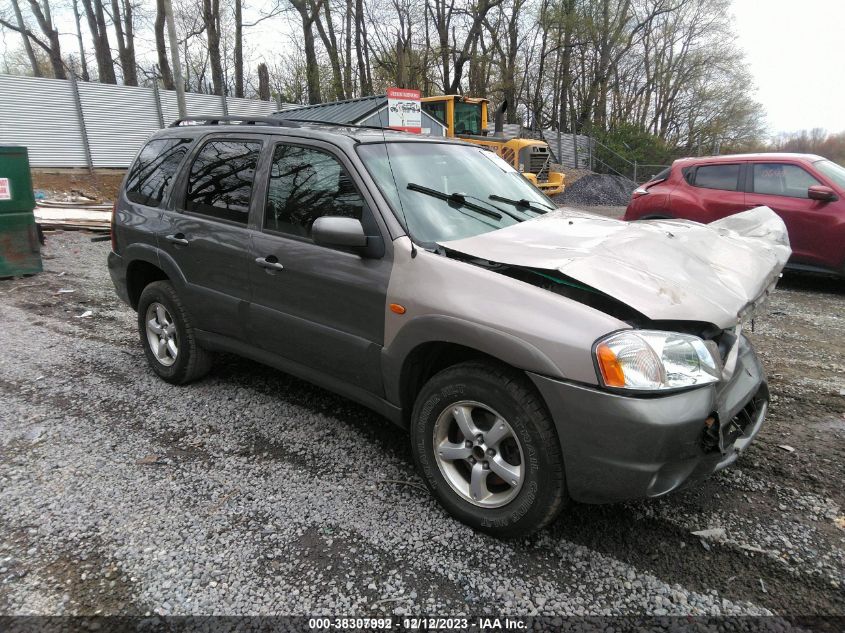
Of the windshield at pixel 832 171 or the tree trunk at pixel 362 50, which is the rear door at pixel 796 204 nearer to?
the windshield at pixel 832 171

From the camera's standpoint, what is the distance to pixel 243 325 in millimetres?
3623

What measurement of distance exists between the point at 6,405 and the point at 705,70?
4456cm

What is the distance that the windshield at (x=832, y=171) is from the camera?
23.1ft

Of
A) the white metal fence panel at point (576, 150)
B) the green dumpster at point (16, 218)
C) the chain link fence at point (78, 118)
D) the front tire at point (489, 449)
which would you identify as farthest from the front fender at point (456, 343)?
the white metal fence panel at point (576, 150)

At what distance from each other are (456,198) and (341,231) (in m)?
0.78

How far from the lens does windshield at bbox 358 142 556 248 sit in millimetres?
2910

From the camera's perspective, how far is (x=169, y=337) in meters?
4.29

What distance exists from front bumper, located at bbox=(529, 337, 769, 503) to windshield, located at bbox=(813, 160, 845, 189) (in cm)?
648

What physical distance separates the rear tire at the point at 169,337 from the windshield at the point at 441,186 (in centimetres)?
199

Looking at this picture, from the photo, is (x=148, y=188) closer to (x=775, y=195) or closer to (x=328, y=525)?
(x=328, y=525)

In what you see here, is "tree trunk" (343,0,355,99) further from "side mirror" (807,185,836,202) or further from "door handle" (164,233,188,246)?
"door handle" (164,233,188,246)

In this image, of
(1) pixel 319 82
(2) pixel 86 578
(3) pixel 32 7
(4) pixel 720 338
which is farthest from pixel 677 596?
(3) pixel 32 7

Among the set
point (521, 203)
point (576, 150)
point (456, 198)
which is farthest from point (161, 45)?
point (456, 198)

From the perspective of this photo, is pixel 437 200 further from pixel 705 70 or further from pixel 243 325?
pixel 705 70
